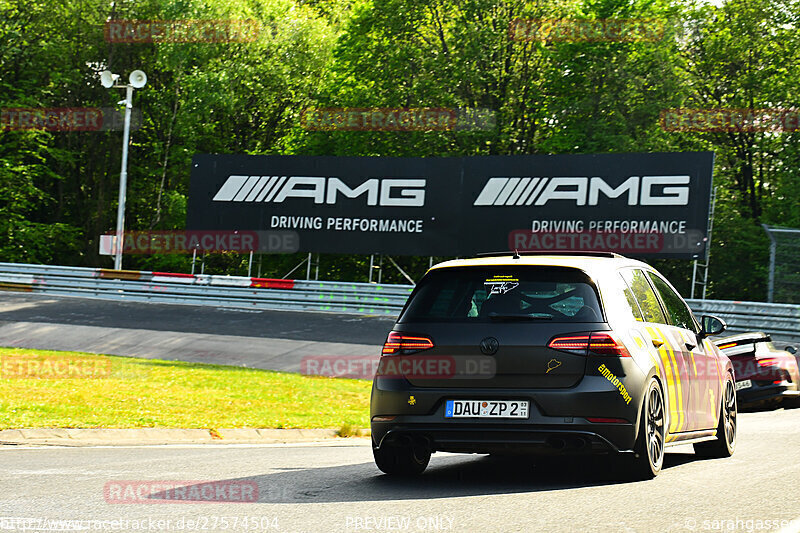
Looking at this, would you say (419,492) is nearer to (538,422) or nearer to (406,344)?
(538,422)

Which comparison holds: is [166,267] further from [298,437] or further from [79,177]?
[298,437]

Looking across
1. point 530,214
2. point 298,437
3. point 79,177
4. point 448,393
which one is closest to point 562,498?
point 448,393

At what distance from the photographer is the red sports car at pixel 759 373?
1577 centimetres

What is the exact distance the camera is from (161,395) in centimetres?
1498

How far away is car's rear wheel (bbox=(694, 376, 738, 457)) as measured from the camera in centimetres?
955

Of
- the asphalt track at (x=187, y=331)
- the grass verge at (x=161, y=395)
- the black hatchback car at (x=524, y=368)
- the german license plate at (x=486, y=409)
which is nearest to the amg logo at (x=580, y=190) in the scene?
the asphalt track at (x=187, y=331)

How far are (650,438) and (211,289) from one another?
24620 millimetres

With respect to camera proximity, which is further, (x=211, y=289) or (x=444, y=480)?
(x=211, y=289)

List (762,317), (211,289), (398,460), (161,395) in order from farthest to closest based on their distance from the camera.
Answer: (211,289), (762,317), (161,395), (398,460)

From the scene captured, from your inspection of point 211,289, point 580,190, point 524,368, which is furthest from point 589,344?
point 211,289

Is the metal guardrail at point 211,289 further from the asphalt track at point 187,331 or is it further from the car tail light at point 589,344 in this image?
the car tail light at point 589,344

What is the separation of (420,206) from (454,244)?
154 cm

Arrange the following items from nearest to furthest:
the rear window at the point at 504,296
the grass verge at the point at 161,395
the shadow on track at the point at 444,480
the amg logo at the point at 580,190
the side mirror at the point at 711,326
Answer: the shadow on track at the point at 444,480 < the rear window at the point at 504,296 < the side mirror at the point at 711,326 < the grass verge at the point at 161,395 < the amg logo at the point at 580,190

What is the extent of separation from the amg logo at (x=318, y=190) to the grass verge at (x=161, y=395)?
13.0 meters
